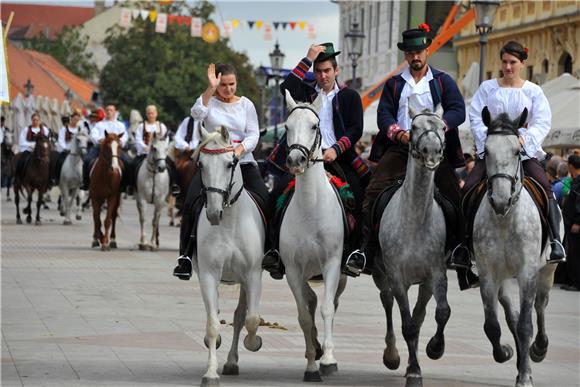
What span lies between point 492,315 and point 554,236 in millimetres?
896

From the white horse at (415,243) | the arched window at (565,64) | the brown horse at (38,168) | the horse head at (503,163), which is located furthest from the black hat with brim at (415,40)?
the arched window at (565,64)

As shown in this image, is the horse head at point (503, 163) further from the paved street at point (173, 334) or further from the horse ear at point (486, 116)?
the paved street at point (173, 334)

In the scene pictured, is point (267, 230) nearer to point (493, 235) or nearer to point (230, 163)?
point (230, 163)

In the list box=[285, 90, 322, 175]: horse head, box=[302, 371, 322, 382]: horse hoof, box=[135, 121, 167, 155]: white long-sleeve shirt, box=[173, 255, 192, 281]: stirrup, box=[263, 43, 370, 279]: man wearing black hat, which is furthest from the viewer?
box=[135, 121, 167, 155]: white long-sleeve shirt

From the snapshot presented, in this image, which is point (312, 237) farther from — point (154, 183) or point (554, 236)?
point (154, 183)

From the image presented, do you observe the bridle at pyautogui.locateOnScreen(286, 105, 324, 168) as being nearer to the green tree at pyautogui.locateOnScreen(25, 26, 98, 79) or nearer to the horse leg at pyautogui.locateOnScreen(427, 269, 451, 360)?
the horse leg at pyautogui.locateOnScreen(427, 269, 451, 360)

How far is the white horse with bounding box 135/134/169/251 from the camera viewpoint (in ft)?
88.7

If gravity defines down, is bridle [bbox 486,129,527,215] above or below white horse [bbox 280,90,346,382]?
above

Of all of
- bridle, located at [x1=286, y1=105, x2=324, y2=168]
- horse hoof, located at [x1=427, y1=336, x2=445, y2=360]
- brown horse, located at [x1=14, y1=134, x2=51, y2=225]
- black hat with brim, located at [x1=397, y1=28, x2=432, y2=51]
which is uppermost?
black hat with brim, located at [x1=397, y1=28, x2=432, y2=51]

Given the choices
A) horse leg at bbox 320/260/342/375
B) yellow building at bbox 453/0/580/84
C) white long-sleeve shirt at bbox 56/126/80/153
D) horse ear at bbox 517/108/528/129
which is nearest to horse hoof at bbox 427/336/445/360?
horse leg at bbox 320/260/342/375

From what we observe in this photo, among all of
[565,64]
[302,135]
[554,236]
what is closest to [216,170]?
[302,135]

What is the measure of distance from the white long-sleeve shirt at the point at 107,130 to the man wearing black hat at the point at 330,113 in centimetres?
1532

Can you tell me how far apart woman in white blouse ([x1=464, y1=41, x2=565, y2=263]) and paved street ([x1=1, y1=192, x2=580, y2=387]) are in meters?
1.86

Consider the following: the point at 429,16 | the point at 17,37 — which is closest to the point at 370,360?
the point at 429,16
